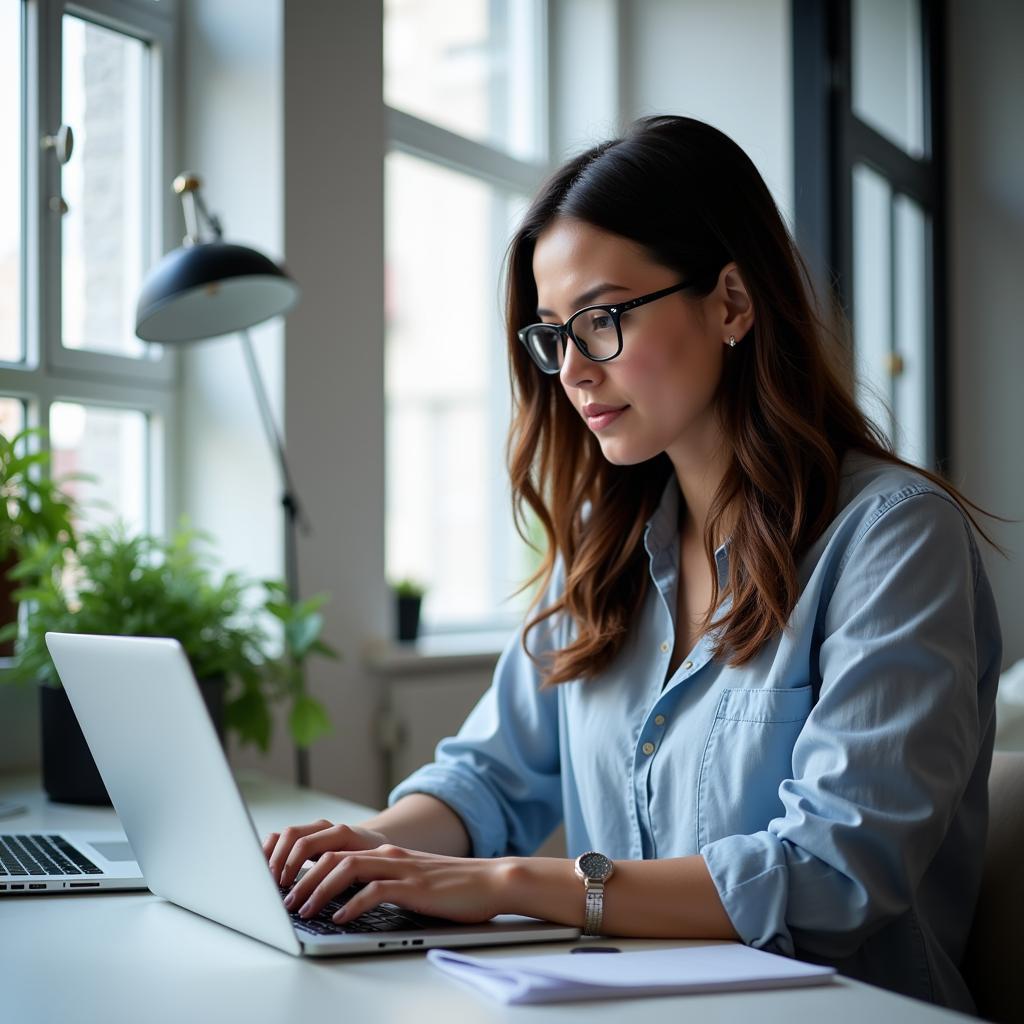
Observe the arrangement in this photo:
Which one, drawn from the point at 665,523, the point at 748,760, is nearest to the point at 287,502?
the point at 665,523

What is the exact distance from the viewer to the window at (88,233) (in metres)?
2.15

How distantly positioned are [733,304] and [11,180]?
144 centimetres

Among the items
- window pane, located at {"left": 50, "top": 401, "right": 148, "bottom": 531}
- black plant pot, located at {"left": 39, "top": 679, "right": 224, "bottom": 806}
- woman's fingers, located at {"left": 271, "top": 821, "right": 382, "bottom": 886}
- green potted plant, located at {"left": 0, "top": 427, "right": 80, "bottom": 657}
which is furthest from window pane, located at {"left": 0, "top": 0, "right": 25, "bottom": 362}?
woman's fingers, located at {"left": 271, "top": 821, "right": 382, "bottom": 886}

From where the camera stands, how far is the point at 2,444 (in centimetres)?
175

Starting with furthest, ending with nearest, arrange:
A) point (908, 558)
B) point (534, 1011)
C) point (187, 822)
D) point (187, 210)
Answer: point (187, 210) → point (908, 558) → point (187, 822) → point (534, 1011)

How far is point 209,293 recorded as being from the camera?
70.4 inches

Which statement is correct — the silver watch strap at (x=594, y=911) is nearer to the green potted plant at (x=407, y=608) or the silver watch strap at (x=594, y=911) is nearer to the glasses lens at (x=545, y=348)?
the glasses lens at (x=545, y=348)

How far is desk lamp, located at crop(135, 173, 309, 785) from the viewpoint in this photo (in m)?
1.76

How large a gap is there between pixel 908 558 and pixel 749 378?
0.33m

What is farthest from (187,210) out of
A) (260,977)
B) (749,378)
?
(260,977)

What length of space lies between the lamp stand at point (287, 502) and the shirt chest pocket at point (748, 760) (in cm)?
101

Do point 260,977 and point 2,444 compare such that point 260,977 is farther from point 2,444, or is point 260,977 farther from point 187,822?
point 2,444

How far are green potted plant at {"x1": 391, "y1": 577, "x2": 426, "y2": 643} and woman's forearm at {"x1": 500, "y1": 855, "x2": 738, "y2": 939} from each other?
1733 mm

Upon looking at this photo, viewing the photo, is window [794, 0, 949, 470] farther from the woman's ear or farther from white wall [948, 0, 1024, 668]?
the woman's ear
